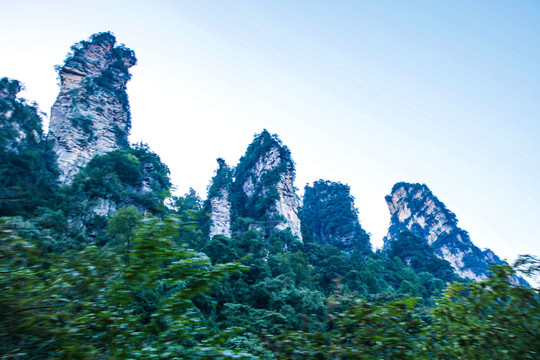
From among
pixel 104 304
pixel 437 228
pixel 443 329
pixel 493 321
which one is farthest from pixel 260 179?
pixel 437 228

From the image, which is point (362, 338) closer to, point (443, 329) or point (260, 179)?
point (443, 329)

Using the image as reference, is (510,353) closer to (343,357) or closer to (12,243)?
(343,357)

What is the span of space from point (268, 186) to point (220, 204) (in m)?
10.7

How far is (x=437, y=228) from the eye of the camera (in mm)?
94688

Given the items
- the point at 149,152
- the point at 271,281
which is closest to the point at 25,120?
the point at 149,152

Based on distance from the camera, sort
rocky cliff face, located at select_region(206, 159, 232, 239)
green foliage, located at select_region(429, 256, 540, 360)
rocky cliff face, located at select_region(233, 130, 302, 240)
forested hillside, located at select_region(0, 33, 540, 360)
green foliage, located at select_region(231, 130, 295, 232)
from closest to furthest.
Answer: forested hillside, located at select_region(0, 33, 540, 360) < green foliage, located at select_region(429, 256, 540, 360) < rocky cliff face, located at select_region(206, 159, 232, 239) < rocky cliff face, located at select_region(233, 130, 302, 240) < green foliage, located at select_region(231, 130, 295, 232)

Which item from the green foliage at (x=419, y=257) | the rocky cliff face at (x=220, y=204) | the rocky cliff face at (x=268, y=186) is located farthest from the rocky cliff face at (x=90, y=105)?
the green foliage at (x=419, y=257)

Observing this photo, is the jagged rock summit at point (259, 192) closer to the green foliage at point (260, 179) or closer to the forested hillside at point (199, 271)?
the green foliage at point (260, 179)

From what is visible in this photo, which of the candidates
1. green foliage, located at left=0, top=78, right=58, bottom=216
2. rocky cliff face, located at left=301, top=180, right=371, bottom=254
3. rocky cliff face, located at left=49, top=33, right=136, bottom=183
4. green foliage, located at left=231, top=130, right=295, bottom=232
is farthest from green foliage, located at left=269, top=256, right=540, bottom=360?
rocky cliff face, located at left=301, top=180, right=371, bottom=254

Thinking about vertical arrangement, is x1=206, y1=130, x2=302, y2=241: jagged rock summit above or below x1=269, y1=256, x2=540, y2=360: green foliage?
above

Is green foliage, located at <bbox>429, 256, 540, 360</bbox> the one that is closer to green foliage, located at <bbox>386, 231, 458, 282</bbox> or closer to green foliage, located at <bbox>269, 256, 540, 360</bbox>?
green foliage, located at <bbox>269, 256, 540, 360</bbox>

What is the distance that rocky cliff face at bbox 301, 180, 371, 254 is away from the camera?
229 ft

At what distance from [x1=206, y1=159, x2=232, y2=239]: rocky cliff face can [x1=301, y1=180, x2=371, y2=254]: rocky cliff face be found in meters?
22.0

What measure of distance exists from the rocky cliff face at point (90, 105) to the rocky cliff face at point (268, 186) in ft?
85.2
